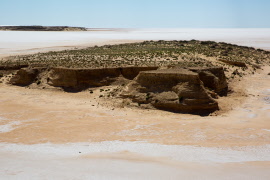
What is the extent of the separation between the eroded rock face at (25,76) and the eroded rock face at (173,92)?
370 inches

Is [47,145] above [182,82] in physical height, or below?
below

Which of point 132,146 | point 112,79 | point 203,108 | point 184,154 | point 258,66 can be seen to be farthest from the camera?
point 258,66

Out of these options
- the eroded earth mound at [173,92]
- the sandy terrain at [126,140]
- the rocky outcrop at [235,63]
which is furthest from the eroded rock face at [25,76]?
the rocky outcrop at [235,63]

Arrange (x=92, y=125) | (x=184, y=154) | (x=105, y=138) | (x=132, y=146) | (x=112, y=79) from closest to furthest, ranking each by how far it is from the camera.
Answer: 1. (x=184, y=154)
2. (x=132, y=146)
3. (x=105, y=138)
4. (x=92, y=125)
5. (x=112, y=79)

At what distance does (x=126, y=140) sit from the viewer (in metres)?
13.4

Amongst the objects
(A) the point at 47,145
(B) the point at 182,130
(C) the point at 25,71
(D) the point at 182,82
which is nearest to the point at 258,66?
(D) the point at 182,82

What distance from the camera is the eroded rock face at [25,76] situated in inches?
966

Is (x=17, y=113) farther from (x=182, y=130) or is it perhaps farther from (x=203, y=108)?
(x=203, y=108)

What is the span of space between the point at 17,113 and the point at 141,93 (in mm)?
7525

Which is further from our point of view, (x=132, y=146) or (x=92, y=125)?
(x=92, y=125)

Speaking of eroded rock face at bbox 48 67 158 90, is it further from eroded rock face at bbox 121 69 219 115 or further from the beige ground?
eroded rock face at bbox 121 69 219 115

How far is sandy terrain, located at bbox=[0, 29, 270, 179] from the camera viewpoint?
1004cm

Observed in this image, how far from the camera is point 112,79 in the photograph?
22.3 m

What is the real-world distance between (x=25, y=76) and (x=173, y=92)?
13239 millimetres
